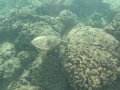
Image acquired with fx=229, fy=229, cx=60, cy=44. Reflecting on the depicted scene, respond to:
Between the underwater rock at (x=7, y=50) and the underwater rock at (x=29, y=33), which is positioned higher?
the underwater rock at (x=29, y=33)

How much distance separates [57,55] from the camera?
21.9 feet

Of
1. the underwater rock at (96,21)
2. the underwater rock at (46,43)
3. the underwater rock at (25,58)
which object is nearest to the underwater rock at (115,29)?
the underwater rock at (46,43)

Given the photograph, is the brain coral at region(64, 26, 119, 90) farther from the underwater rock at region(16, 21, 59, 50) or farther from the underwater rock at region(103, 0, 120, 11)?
the underwater rock at region(103, 0, 120, 11)

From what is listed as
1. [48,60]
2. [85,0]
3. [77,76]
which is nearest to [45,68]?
[48,60]

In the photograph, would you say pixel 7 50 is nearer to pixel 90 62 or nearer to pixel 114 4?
pixel 90 62

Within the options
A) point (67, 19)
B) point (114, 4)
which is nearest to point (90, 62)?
point (67, 19)

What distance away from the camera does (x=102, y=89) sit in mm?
5473

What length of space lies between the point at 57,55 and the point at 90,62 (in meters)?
1.22

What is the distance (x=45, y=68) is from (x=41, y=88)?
1.97 ft

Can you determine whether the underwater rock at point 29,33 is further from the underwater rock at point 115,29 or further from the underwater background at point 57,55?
the underwater rock at point 115,29

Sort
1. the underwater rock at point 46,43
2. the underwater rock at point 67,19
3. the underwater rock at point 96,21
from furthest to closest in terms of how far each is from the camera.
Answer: the underwater rock at point 96,21
the underwater rock at point 67,19
the underwater rock at point 46,43

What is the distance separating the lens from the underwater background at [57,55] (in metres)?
5.70

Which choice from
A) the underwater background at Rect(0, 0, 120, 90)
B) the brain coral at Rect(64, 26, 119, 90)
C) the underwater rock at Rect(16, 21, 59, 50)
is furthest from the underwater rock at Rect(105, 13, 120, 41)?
the underwater rock at Rect(16, 21, 59, 50)

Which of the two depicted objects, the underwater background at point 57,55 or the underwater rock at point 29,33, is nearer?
the underwater background at point 57,55
